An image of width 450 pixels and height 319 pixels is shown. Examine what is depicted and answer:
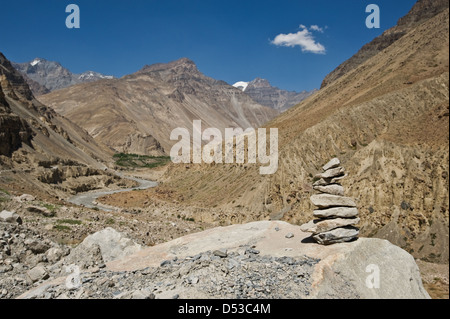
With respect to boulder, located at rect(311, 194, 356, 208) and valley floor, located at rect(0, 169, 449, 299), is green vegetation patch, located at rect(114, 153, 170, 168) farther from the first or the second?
boulder, located at rect(311, 194, 356, 208)

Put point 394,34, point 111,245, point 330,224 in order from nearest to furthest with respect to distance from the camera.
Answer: point 330,224 < point 111,245 < point 394,34

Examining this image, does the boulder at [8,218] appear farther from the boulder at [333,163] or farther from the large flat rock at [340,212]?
the boulder at [333,163]

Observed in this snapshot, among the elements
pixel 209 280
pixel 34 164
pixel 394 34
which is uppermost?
pixel 394 34

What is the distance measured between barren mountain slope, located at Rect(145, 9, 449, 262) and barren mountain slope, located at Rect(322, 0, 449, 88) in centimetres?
6238

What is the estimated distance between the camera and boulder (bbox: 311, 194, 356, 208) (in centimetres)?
1195

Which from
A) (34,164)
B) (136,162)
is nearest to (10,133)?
(34,164)

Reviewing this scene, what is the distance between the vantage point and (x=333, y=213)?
38.6 feet

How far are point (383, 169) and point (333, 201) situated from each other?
16.2 m

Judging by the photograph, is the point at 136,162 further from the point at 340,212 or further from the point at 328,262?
the point at 328,262

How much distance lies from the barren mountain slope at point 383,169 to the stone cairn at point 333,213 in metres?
6.49
